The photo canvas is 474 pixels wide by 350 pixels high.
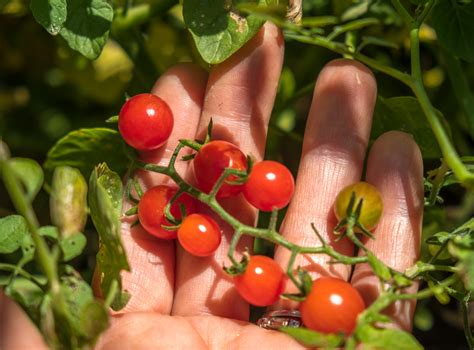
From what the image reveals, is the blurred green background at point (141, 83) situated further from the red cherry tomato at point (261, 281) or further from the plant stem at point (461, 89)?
the red cherry tomato at point (261, 281)

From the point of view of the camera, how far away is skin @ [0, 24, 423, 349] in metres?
1.39

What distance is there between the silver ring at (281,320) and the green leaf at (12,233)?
48 cm

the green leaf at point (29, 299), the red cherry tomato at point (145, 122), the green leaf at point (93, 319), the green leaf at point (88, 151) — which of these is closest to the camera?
the green leaf at point (93, 319)

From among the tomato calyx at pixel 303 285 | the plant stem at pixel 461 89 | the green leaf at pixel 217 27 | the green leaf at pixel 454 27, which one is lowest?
the tomato calyx at pixel 303 285

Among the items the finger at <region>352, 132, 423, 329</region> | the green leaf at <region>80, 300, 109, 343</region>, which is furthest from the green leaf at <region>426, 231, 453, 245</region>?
the green leaf at <region>80, 300, 109, 343</region>

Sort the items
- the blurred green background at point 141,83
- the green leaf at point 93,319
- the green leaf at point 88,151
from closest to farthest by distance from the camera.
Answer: the green leaf at point 93,319, the green leaf at point 88,151, the blurred green background at point 141,83

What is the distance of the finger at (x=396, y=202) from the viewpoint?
4.66 feet

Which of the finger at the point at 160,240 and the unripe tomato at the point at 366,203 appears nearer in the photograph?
the unripe tomato at the point at 366,203

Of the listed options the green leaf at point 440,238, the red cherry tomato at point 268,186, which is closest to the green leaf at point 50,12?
the red cherry tomato at point 268,186

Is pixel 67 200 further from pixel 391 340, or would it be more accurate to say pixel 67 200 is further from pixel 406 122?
pixel 406 122

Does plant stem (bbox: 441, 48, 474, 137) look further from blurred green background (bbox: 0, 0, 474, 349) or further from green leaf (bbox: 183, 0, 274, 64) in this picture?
green leaf (bbox: 183, 0, 274, 64)

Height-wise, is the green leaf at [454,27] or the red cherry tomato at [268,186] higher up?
the green leaf at [454,27]

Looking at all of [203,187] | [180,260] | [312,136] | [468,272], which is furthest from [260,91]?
[468,272]

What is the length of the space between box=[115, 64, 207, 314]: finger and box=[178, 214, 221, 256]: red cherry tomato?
5.6 inches
